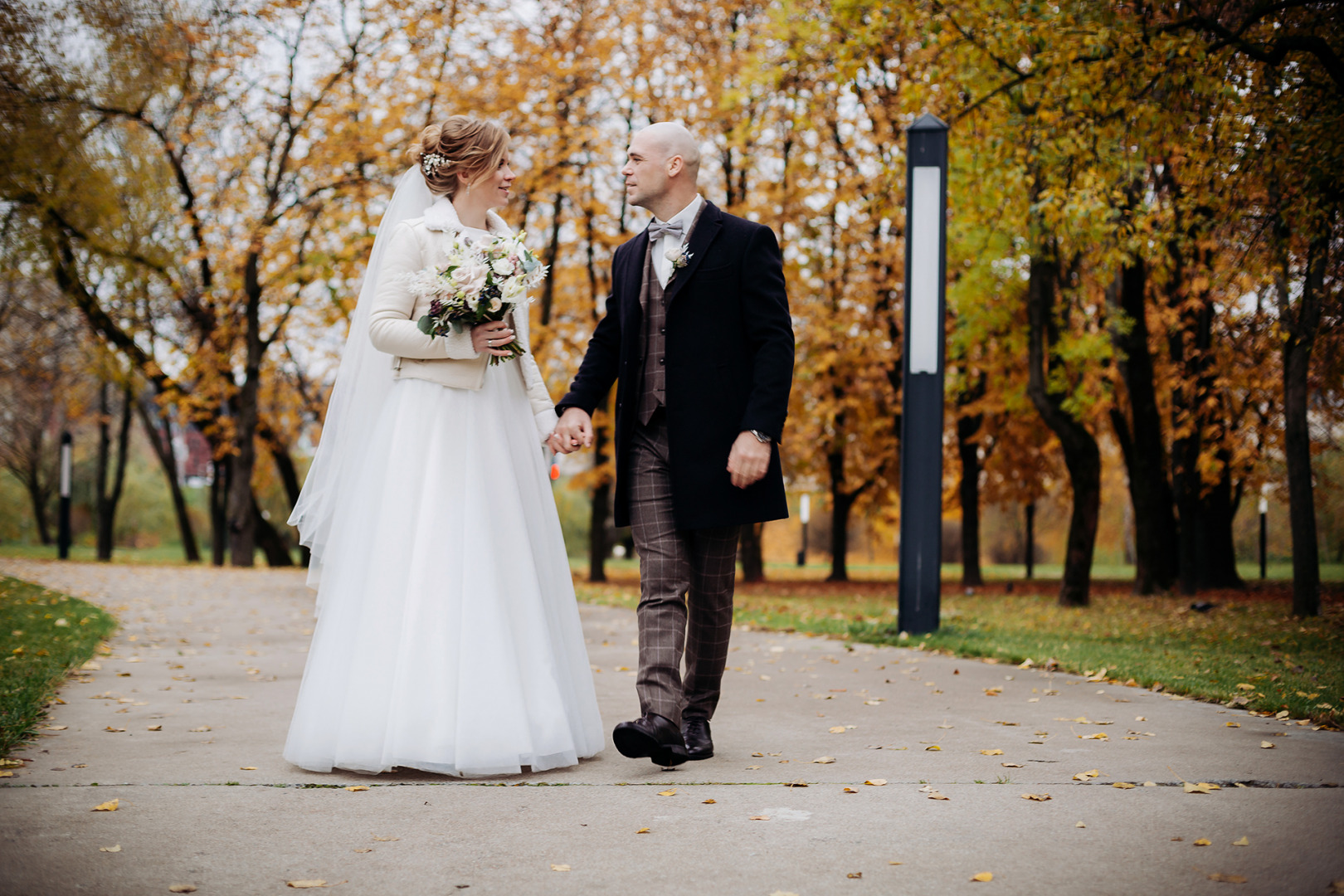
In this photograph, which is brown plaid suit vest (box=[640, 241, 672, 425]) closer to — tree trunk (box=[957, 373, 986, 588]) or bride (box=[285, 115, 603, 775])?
bride (box=[285, 115, 603, 775])

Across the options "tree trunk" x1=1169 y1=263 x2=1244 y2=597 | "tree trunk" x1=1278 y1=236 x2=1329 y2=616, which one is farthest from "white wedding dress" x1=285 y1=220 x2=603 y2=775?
"tree trunk" x1=1169 y1=263 x2=1244 y2=597

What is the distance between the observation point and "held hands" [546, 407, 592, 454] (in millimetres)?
4430

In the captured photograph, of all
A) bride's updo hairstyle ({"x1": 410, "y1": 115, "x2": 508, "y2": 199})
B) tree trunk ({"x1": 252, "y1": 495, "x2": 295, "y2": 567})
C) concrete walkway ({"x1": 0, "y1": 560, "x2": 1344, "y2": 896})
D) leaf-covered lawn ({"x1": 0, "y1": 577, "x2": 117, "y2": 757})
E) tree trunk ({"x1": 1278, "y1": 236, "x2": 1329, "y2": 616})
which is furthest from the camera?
tree trunk ({"x1": 252, "y1": 495, "x2": 295, "y2": 567})

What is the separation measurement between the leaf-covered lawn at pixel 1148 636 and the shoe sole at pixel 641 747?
123 inches

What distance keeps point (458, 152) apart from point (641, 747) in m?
2.50

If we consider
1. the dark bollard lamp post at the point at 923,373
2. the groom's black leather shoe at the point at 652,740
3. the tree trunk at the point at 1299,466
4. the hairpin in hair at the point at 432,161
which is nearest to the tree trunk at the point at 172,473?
the dark bollard lamp post at the point at 923,373

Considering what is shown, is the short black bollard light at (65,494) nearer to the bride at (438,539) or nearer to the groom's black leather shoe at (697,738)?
the bride at (438,539)

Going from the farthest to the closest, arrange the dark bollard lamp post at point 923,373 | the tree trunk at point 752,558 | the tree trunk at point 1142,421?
the tree trunk at point 752,558 < the tree trunk at point 1142,421 < the dark bollard lamp post at point 923,373

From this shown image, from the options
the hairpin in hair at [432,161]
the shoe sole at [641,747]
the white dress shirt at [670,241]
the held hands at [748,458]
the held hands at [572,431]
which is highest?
the hairpin in hair at [432,161]

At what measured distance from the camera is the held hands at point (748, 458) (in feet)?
13.7

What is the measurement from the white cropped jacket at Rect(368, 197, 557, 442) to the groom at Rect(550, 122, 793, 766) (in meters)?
0.43

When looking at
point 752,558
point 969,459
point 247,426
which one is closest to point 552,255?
point 247,426

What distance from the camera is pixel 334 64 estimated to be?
2175cm

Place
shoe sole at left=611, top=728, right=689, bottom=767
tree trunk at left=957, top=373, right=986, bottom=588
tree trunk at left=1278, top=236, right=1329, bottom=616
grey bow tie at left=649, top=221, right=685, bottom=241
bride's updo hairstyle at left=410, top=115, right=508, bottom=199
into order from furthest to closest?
tree trunk at left=957, top=373, right=986, bottom=588 < tree trunk at left=1278, top=236, right=1329, bottom=616 < bride's updo hairstyle at left=410, top=115, right=508, bottom=199 < grey bow tie at left=649, top=221, right=685, bottom=241 < shoe sole at left=611, top=728, right=689, bottom=767
